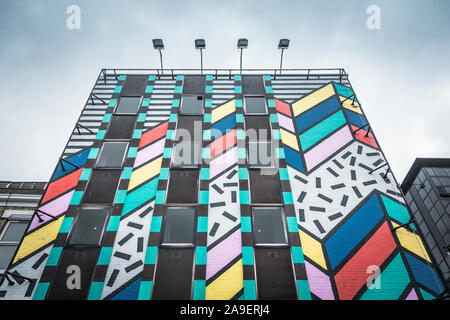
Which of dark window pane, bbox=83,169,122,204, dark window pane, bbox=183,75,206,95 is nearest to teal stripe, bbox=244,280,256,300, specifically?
dark window pane, bbox=83,169,122,204

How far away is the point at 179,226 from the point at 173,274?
71.8 inches

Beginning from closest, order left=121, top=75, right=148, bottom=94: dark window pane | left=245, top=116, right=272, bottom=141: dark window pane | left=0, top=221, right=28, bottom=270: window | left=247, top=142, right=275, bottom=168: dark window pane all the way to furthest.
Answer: left=0, top=221, right=28, bottom=270: window
left=247, top=142, right=275, bottom=168: dark window pane
left=245, top=116, right=272, bottom=141: dark window pane
left=121, top=75, right=148, bottom=94: dark window pane

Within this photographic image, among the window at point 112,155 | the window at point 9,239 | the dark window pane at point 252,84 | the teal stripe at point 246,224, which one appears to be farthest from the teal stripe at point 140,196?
the dark window pane at point 252,84

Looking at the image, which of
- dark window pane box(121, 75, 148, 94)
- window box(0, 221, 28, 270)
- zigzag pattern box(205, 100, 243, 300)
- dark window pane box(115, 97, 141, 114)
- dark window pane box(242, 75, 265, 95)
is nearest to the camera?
zigzag pattern box(205, 100, 243, 300)

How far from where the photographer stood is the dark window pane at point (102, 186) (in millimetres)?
11062

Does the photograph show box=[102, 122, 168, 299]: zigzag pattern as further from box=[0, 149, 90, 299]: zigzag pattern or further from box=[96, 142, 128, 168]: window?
box=[0, 149, 90, 299]: zigzag pattern

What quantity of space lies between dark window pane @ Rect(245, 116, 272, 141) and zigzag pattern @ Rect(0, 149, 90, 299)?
796 centimetres

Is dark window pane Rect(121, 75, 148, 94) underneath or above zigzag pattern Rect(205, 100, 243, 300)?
above

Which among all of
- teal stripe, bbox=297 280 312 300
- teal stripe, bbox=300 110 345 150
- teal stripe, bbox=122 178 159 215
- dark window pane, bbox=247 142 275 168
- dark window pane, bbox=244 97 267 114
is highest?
dark window pane, bbox=244 97 267 114

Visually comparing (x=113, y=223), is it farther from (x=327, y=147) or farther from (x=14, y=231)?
(x=327, y=147)

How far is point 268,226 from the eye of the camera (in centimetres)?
1030

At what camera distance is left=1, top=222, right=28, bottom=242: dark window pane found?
12.2 m
